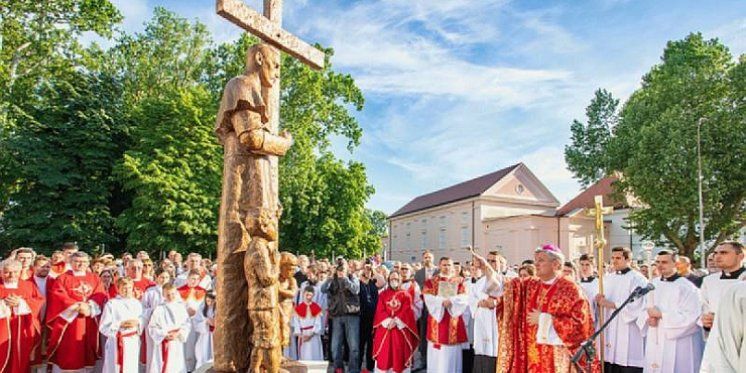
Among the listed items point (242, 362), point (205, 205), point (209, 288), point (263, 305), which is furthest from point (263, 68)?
point (205, 205)

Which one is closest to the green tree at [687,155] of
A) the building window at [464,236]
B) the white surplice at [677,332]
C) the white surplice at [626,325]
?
the white surplice at [626,325]

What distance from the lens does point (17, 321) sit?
7.88 meters

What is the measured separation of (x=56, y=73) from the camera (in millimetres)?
23688

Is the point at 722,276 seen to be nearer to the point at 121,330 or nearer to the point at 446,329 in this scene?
the point at 446,329

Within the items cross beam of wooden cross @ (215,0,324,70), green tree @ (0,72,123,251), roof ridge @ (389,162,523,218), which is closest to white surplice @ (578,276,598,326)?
cross beam of wooden cross @ (215,0,324,70)

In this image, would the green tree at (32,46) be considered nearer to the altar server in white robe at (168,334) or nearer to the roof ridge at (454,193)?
the altar server in white robe at (168,334)

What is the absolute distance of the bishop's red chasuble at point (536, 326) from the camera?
21.2 feet

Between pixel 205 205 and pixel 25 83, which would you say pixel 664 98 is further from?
pixel 25 83

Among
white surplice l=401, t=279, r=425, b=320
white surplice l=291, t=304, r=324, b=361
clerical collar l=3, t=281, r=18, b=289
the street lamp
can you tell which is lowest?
white surplice l=291, t=304, r=324, b=361

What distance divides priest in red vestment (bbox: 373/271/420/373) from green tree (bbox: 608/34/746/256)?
19.2m

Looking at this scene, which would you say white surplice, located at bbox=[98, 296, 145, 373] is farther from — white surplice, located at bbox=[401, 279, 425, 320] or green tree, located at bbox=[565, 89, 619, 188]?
green tree, located at bbox=[565, 89, 619, 188]

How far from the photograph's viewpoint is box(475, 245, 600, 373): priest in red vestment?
647 centimetres

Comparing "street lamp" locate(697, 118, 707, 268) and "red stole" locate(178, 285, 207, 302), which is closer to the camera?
"red stole" locate(178, 285, 207, 302)

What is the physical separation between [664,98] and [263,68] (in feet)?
90.1
